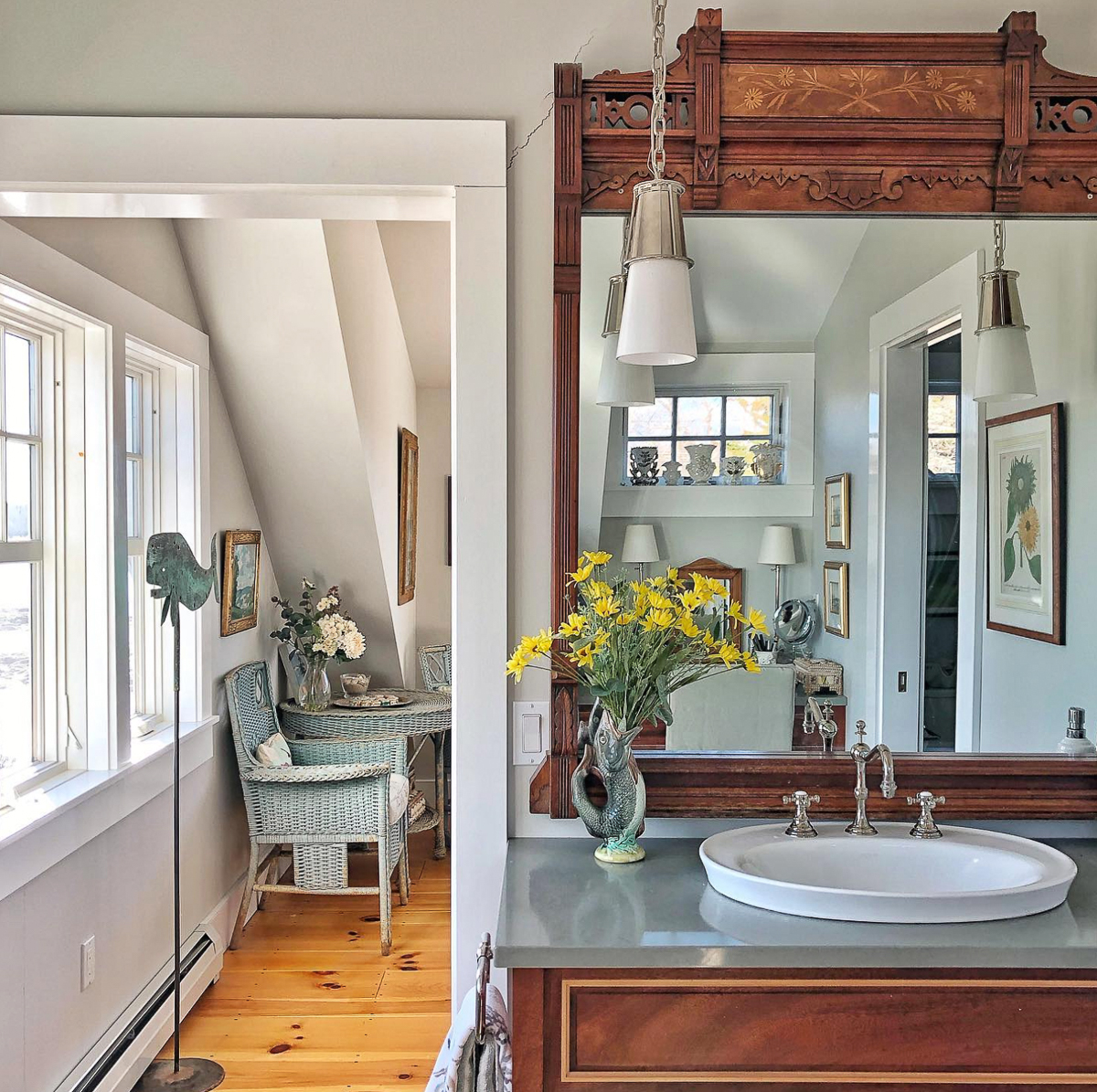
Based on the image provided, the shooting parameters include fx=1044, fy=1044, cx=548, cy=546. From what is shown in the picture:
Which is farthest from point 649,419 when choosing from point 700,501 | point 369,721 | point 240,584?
point 369,721

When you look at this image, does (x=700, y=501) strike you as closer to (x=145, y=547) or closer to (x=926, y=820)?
(x=926, y=820)

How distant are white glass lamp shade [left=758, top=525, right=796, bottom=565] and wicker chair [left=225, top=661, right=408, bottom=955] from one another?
7.28ft

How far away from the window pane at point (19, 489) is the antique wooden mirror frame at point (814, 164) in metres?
1.45

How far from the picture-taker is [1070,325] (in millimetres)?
1935

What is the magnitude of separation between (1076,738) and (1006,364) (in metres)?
0.71

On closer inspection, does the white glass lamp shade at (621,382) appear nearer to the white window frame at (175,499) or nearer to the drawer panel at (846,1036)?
the drawer panel at (846,1036)

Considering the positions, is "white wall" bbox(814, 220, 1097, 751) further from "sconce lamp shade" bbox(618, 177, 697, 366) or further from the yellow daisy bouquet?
"sconce lamp shade" bbox(618, 177, 697, 366)

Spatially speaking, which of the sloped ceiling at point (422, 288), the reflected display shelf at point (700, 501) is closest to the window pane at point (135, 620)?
the sloped ceiling at point (422, 288)

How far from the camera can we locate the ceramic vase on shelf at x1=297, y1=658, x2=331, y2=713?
14.3 feet

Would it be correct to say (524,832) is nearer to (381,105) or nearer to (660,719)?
(660,719)

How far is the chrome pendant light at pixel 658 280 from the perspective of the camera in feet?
5.27

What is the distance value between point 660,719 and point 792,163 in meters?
1.05

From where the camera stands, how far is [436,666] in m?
4.94

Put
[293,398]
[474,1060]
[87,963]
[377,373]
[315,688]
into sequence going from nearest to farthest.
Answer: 1. [474,1060]
2. [87,963]
3. [293,398]
4. [377,373]
5. [315,688]
